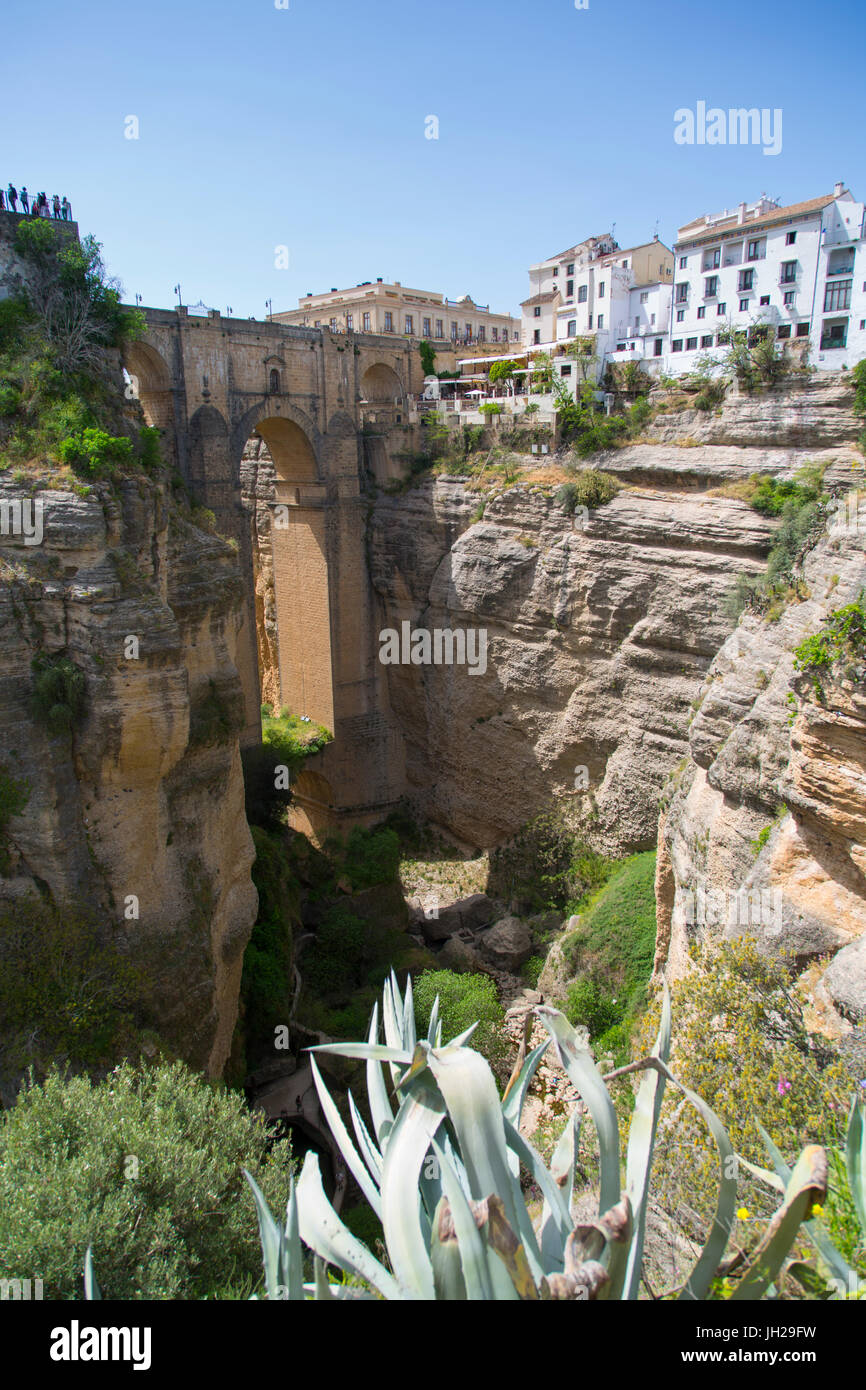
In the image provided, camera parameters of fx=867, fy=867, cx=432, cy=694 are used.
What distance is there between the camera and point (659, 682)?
1755cm

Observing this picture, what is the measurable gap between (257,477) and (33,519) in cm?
1496

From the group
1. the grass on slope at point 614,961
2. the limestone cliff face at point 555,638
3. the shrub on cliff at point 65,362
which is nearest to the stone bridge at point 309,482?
the limestone cliff face at point 555,638

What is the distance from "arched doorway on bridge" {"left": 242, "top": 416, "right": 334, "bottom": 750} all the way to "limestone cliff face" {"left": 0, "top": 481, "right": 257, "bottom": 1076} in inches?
419

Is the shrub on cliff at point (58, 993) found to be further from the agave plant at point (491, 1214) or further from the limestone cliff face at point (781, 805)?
the limestone cliff face at point (781, 805)

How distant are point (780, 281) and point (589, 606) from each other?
12.2 m

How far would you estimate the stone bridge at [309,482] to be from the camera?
1916 centimetres

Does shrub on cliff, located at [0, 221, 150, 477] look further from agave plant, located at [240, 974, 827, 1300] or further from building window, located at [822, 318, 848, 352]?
building window, located at [822, 318, 848, 352]

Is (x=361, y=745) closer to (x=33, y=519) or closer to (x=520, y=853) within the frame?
(x=520, y=853)

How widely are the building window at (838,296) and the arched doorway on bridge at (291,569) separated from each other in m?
13.7

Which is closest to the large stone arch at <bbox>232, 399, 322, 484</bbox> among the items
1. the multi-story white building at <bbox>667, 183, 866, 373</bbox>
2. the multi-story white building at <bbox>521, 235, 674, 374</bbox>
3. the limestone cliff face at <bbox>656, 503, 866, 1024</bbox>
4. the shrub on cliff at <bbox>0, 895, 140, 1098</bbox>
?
the multi-story white building at <bbox>521, 235, 674, 374</bbox>

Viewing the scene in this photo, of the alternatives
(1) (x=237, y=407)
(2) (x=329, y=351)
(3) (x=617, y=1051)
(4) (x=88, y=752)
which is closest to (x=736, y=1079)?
(3) (x=617, y=1051)

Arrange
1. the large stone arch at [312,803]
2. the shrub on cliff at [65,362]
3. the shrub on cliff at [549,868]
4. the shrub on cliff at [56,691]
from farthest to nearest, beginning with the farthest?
the large stone arch at [312,803], the shrub on cliff at [549,868], the shrub on cliff at [65,362], the shrub on cliff at [56,691]

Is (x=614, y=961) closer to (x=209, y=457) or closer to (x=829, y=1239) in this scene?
(x=829, y=1239)

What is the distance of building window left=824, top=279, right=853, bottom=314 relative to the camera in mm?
21766
